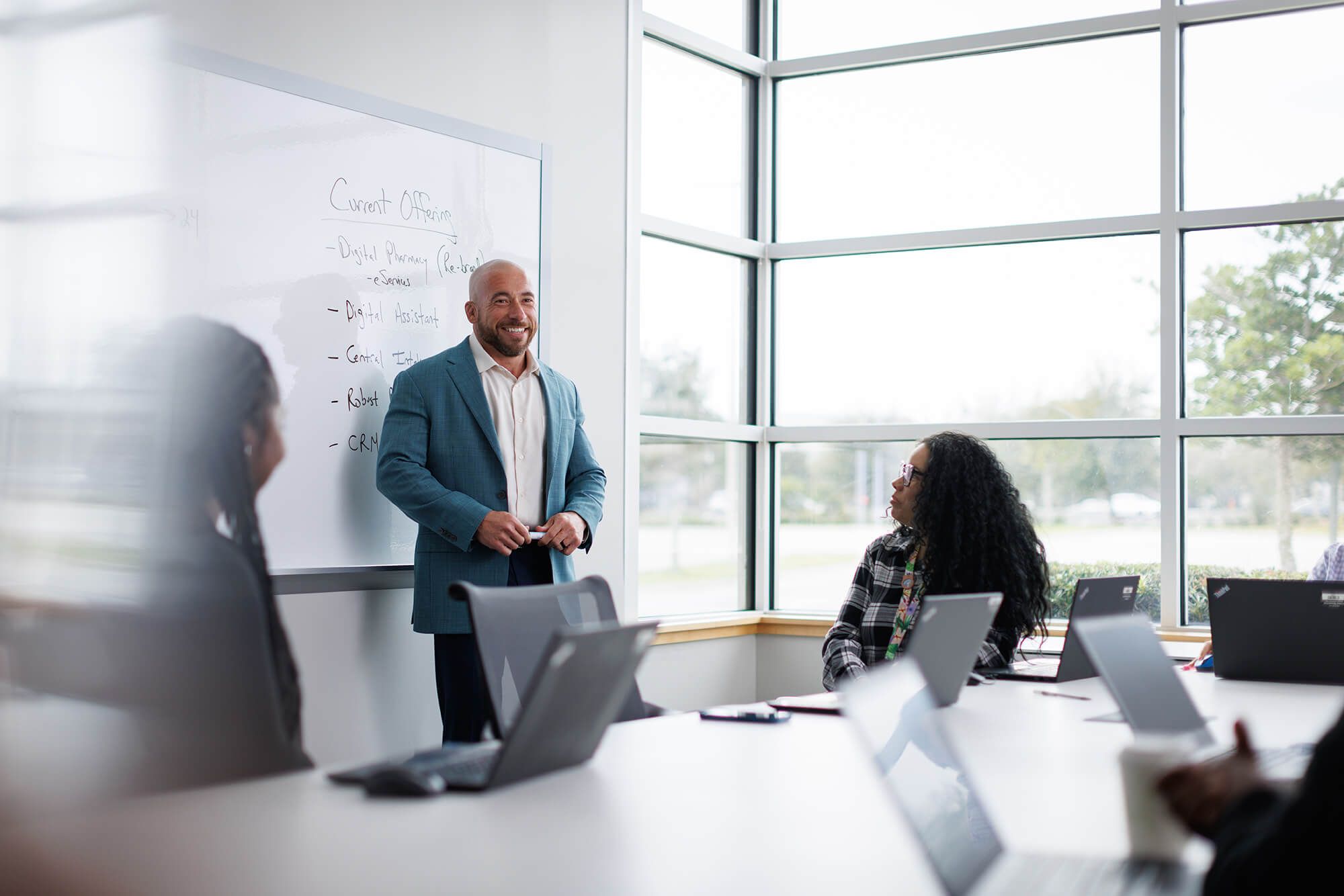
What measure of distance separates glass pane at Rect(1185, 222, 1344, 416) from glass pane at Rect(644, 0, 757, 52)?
6.16 feet

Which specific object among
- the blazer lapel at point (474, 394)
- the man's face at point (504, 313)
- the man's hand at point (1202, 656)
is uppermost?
the man's face at point (504, 313)

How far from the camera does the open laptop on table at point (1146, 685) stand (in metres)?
1.76

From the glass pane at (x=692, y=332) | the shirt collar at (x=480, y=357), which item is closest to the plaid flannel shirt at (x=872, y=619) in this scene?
the shirt collar at (x=480, y=357)

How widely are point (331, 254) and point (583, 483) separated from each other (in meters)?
0.92

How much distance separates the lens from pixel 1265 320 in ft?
13.9

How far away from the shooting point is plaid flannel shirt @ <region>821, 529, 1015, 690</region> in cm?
289

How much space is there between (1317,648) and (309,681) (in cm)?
232

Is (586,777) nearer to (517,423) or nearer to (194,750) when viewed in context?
(194,750)

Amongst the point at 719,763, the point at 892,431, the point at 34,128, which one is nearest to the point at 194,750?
the point at 34,128

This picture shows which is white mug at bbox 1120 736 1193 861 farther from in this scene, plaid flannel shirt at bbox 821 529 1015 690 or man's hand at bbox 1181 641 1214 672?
man's hand at bbox 1181 641 1214 672

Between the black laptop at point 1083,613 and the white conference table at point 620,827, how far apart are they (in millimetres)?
703

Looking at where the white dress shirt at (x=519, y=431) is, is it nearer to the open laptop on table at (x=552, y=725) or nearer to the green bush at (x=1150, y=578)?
the open laptop on table at (x=552, y=725)

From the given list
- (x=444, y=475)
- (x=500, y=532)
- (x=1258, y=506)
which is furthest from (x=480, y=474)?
(x=1258, y=506)

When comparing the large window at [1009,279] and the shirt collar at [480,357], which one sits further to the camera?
the large window at [1009,279]
